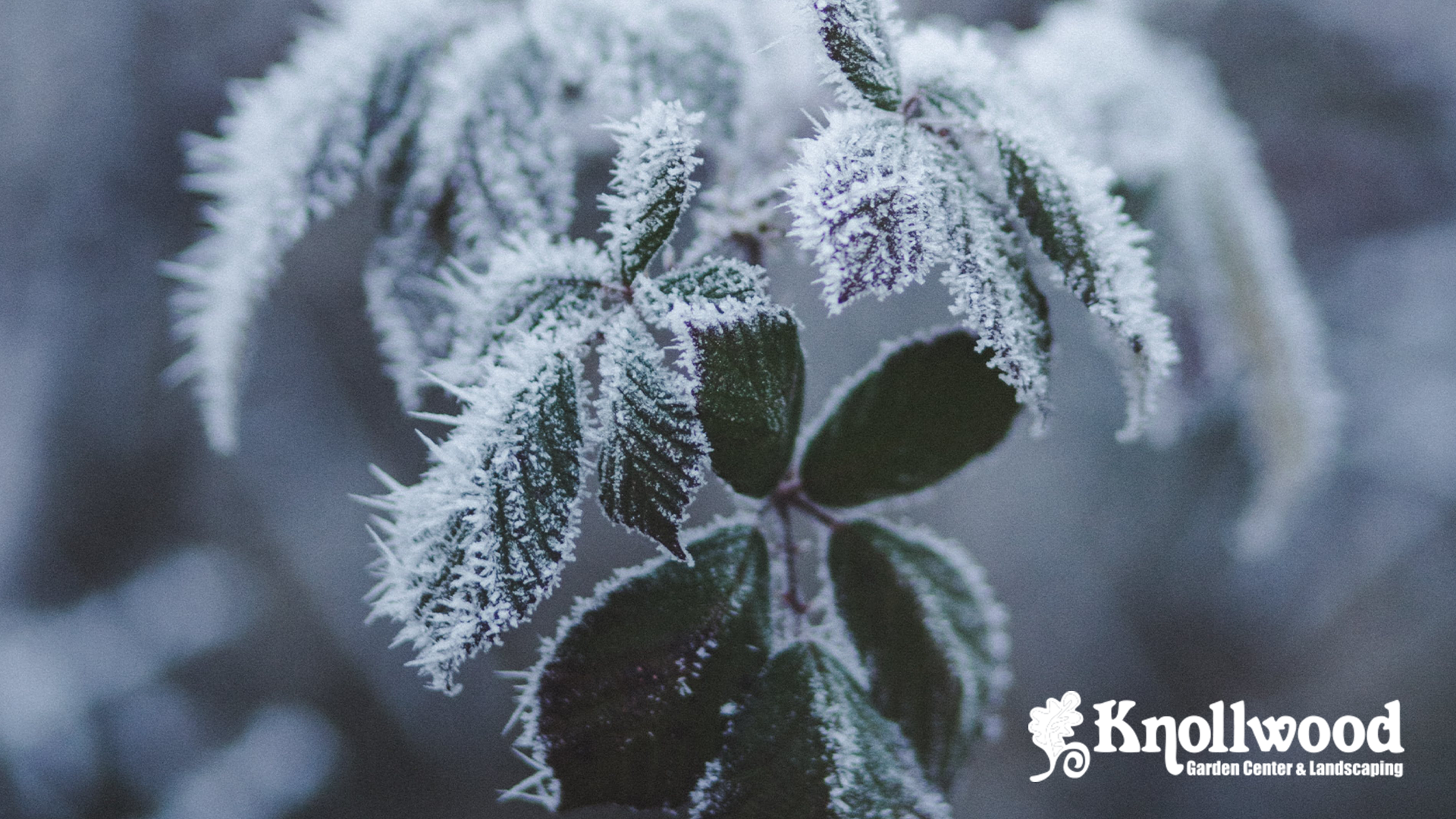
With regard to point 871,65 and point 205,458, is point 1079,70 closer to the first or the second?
point 871,65

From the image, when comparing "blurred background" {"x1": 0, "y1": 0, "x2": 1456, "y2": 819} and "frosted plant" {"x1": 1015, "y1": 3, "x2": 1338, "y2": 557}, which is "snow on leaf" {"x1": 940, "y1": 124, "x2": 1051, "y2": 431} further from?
"blurred background" {"x1": 0, "y1": 0, "x2": 1456, "y2": 819}

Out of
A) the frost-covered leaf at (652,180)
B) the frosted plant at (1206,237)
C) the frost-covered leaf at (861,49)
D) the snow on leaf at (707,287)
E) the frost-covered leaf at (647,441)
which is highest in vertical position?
the frosted plant at (1206,237)

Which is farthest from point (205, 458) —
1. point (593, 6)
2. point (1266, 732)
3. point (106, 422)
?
point (1266, 732)

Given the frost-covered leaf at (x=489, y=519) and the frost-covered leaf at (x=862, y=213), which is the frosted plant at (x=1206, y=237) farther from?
the frost-covered leaf at (x=489, y=519)

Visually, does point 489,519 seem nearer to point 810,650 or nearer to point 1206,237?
point 810,650

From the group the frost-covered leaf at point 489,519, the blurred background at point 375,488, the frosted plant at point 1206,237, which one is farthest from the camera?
the blurred background at point 375,488

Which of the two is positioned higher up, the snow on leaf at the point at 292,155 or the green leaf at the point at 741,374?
the snow on leaf at the point at 292,155

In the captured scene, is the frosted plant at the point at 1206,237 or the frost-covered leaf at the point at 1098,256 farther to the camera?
the frosted plant at the point at 1206,237

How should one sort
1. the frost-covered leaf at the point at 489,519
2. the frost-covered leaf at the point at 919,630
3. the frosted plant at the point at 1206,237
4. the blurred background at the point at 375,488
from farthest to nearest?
the blurred background at the point at 375,488, the frosted plant at the point at 1206,237, the frost-covered leaf at the point at 919,630, the frost-covered leaf at the point at 489,519

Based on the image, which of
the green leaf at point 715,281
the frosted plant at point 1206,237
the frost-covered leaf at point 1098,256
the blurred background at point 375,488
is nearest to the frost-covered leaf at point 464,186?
the green leaf at point 715,281
